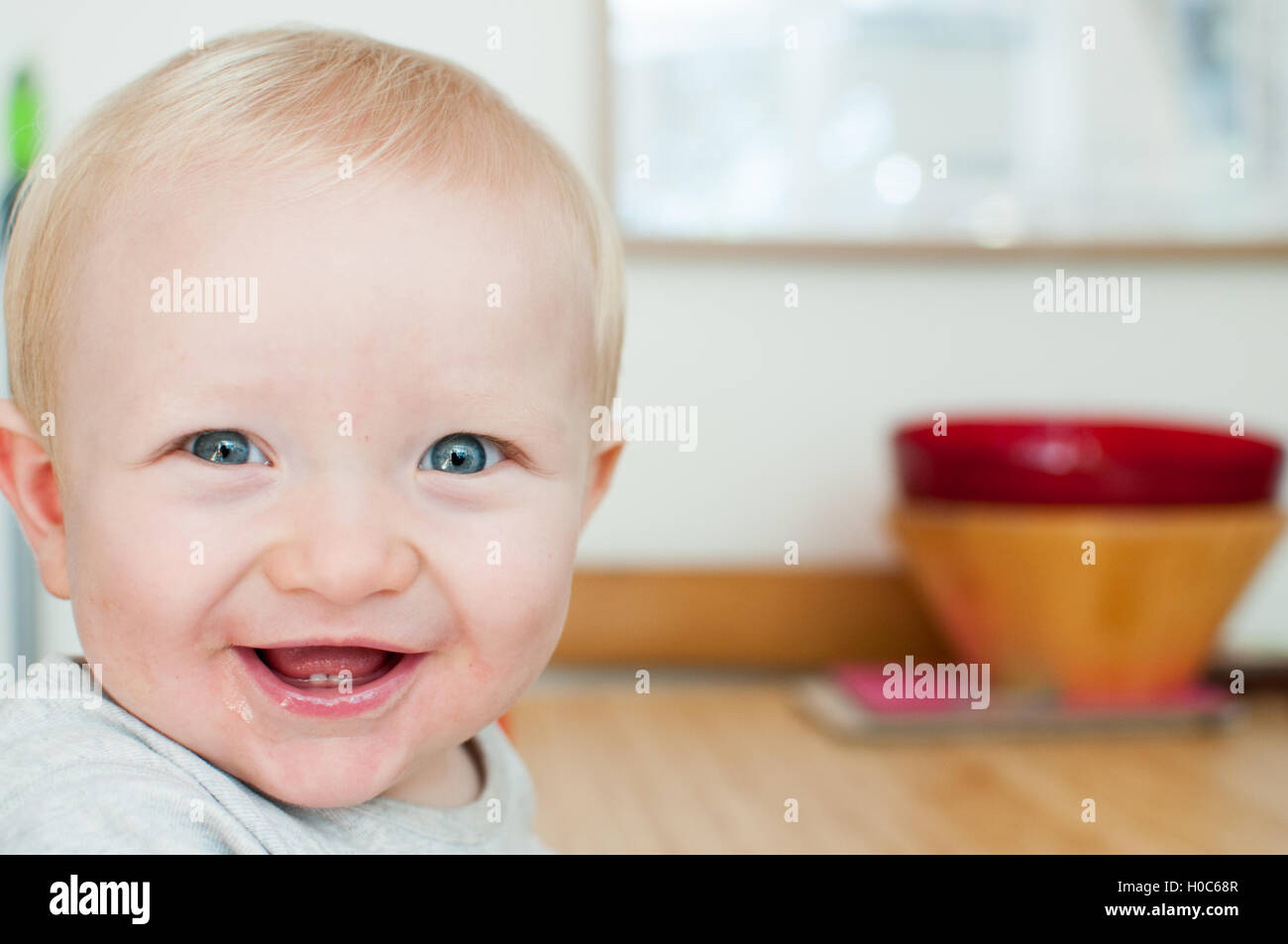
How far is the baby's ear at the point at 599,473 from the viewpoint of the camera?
1.50 feet

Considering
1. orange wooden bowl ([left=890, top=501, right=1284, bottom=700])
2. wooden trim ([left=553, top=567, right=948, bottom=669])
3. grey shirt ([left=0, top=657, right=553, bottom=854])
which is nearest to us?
grey shirt ([left=0, top=657, right=553, bottom=854])

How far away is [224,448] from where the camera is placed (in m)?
0.33

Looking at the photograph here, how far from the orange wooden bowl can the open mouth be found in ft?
1.91

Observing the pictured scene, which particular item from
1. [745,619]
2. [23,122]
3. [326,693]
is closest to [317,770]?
[326,693]

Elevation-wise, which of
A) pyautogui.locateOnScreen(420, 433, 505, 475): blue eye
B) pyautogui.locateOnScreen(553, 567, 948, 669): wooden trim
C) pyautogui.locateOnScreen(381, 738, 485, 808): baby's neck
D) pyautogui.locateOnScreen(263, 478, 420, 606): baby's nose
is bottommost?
pyautogui.locateOnScreen(553, 567, 948, 669): wooden trim

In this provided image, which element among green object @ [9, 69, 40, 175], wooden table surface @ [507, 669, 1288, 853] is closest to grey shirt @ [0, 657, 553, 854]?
wooden table surface @ [507, 669, 1288, 853]

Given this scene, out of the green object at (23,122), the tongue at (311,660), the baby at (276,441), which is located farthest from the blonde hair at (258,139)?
the green object at (23,122)

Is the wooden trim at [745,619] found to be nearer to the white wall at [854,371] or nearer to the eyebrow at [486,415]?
the white wall at [854,371]

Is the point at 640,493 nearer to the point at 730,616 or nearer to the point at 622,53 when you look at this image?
the point at 730,616

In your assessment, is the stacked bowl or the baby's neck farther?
the stacked bowl

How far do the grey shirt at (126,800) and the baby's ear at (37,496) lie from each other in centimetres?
3

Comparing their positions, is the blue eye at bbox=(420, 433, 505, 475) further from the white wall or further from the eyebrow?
the white wall

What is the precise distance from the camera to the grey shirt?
30 cm
